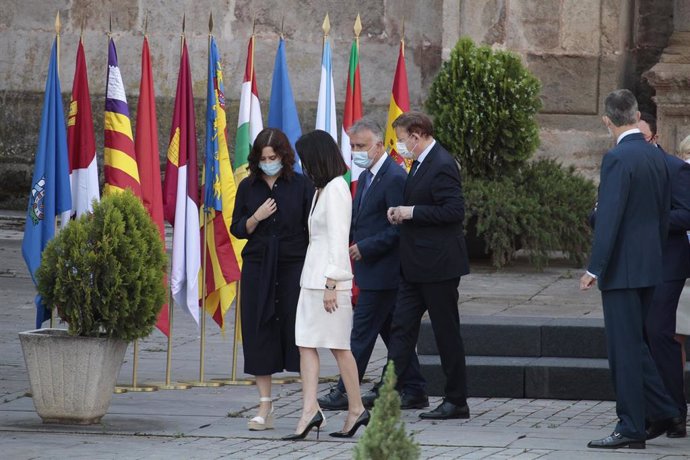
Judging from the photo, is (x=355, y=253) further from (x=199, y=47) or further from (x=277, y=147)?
(x=199, y=47)

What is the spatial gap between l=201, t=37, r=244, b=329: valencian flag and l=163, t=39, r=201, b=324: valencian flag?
12 cm

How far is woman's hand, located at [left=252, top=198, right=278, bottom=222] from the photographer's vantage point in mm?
8766

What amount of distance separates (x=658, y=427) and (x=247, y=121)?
3.68 metres

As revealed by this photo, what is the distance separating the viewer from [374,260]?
9.35 metres

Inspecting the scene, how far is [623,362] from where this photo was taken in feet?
26.6

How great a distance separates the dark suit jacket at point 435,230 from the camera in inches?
351

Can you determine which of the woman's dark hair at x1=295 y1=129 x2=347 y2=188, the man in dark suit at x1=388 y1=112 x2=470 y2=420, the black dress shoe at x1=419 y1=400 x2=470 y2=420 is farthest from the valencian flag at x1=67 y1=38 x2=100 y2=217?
the black dress shoe at x1=419 y1=400 x2=470 y2=420

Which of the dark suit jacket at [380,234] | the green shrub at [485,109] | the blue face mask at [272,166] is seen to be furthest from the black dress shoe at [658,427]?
the green shrub at [485,109]

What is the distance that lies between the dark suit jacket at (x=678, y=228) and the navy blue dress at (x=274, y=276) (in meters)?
2.03

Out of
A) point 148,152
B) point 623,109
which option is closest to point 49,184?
point 148,152

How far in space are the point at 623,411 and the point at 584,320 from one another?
2.39m

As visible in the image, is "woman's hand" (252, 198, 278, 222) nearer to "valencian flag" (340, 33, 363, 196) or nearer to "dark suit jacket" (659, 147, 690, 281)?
"dark suit jacket" (659, 147, 690, 281)

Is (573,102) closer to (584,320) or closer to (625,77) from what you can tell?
(625,77)

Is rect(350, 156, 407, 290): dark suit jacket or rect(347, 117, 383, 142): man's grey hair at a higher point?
rect(347, 117, 383, 142): man's grey hair
